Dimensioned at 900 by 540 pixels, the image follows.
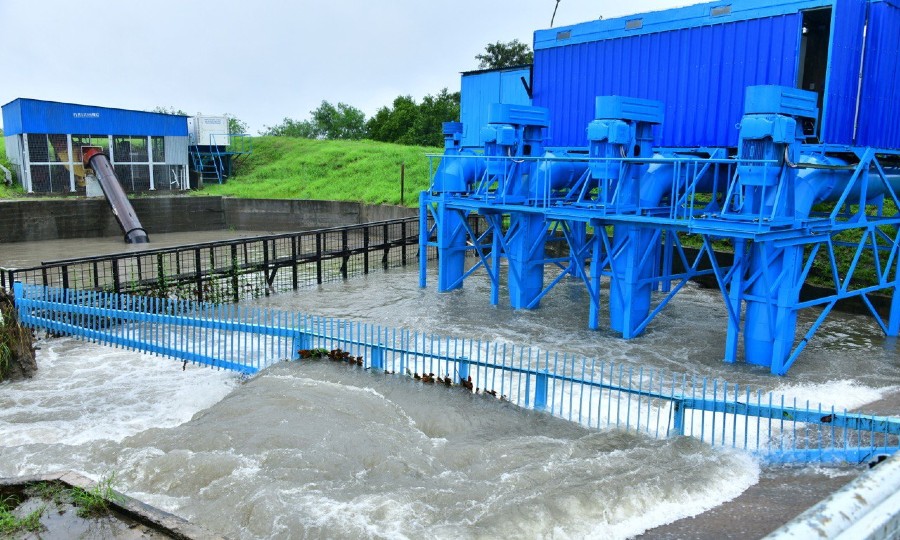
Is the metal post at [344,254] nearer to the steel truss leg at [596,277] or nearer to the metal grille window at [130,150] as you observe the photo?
the steel truss leg at [596,277]

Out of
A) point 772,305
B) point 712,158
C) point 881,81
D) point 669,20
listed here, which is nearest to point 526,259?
point 712,158

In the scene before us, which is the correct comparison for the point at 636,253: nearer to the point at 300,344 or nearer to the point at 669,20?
the point at 669,20

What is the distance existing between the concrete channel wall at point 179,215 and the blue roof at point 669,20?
13288 mm

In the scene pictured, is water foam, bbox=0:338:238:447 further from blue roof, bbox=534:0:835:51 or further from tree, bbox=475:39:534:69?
tree, bbox=475:39:534:69

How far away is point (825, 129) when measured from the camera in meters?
13.7

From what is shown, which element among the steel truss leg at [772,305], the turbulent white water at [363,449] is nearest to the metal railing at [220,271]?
the turbulent white water at [363,449]

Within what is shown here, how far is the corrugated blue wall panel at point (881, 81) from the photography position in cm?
1415

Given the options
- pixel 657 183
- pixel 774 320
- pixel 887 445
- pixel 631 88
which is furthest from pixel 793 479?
pixel 631 88

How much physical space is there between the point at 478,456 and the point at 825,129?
972 centimetres

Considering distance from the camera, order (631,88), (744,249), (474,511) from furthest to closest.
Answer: (631,88) < (744,249) < (474,511)

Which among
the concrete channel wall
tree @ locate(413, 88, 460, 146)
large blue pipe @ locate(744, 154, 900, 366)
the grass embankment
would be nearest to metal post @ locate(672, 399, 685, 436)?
large blue pipe @ locate(744, 154, 900, 366)

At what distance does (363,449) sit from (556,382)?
414 centimetres

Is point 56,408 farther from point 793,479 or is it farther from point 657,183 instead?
point 657,183

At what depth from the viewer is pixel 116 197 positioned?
31469 mm
